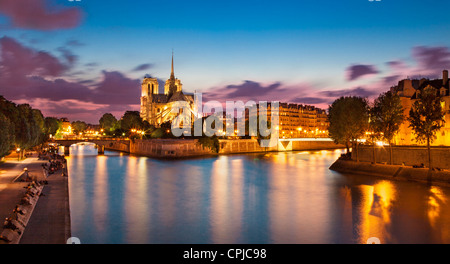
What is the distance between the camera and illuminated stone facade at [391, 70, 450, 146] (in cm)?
3612

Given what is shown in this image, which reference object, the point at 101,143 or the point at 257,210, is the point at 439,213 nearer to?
the point at 257,210

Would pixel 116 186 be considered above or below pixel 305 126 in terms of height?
below

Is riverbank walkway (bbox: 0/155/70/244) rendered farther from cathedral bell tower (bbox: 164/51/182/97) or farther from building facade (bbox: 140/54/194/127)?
cathedral bell tower (bbox: 164/51/182/97)

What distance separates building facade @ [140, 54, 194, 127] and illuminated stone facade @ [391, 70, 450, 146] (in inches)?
3111

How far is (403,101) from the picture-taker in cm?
4081

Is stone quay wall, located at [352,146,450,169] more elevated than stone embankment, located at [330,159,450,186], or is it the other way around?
stone quay wall, located at [352,146,450,169]

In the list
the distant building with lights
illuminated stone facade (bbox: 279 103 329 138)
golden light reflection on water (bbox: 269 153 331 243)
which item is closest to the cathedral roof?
the distant building with lights
